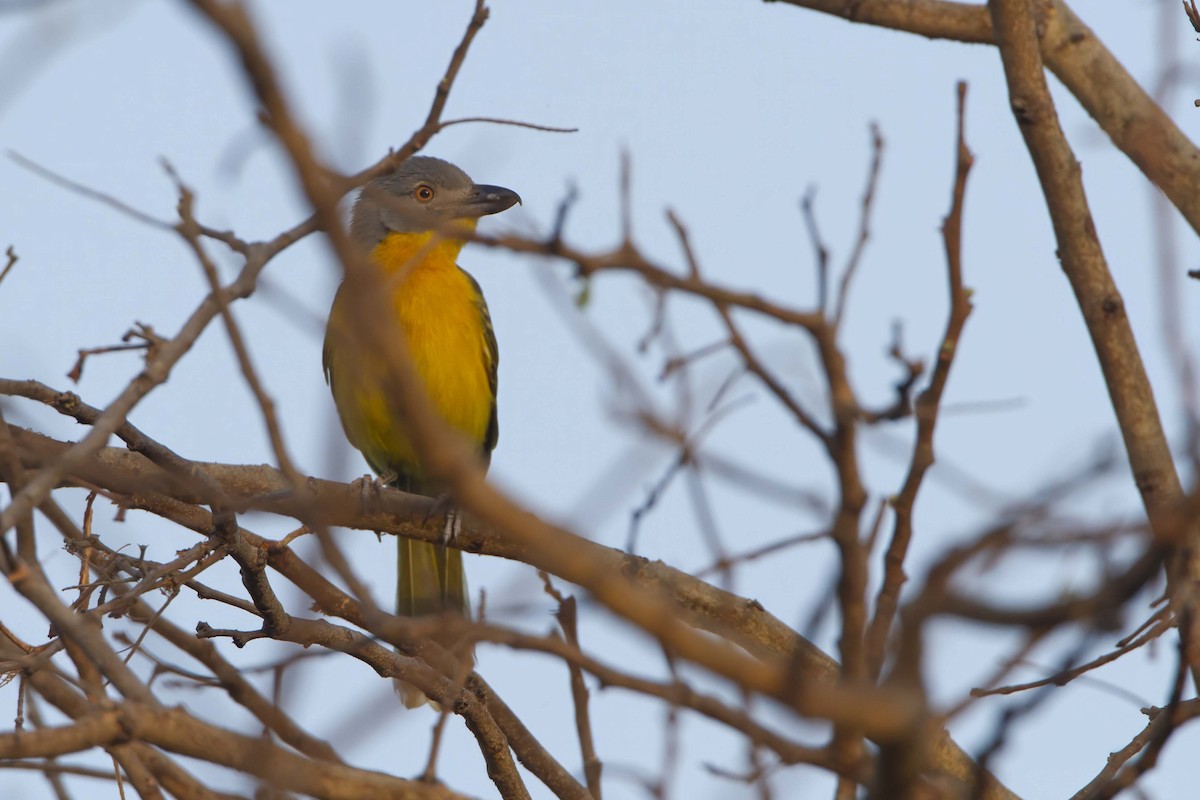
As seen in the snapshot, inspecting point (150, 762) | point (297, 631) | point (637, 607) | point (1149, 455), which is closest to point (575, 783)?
point (297, 631)

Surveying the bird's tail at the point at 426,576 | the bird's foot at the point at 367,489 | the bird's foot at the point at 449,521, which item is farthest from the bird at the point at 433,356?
the bird's foot at the point at 449,521

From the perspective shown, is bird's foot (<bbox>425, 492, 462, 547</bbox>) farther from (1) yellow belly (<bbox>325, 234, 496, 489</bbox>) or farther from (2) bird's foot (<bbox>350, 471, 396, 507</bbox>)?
(1) yellow belly (<bbox>325, 234, 496, 489</bbox>)

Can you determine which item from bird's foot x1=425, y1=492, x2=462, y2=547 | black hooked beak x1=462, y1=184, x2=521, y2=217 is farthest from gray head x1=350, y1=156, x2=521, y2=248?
bird's foot x1=425, y1=492, x2=462, y2=547

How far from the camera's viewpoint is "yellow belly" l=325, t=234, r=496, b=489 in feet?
23.8

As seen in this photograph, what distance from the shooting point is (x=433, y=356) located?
24.3 feet

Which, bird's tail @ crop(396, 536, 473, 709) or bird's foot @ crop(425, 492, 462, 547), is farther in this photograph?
bird's tail @ crop(396, 536, 473, 709)

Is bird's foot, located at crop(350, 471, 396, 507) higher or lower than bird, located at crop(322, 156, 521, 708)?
lower

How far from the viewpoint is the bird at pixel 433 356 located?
730 cm

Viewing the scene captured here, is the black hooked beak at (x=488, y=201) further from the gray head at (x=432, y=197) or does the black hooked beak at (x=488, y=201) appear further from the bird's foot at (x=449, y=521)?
the bird's foot at (x=449, y=521)

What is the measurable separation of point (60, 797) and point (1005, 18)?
395cm

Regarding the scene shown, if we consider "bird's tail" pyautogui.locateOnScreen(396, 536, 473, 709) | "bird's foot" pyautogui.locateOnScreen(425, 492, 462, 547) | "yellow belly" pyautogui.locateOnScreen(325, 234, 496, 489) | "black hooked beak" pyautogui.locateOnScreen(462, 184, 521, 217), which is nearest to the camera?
"bird's foot" pyautogui.locateOnScreen(425, 492, 462, 547)

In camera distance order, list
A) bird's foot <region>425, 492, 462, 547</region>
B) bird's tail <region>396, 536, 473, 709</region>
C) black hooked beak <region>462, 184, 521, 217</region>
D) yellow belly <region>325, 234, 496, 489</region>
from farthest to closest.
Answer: black hooked beak <region>462, 184, 521, 217</region> < bird's tail <region>396, 536, 473, 709</region> < yellow belly <region>325, 234, 496, 489</region> < bird's foot <region>425, 492, 462, 547</region>

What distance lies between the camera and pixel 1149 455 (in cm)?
382

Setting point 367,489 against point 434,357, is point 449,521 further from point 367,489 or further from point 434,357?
point 434,357
